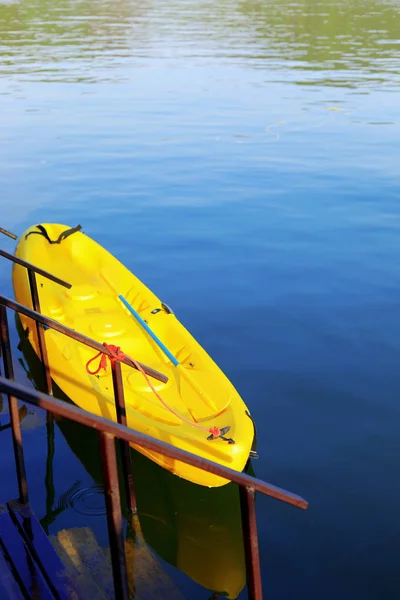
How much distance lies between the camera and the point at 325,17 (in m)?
50.1

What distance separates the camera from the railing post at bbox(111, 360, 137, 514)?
531cm

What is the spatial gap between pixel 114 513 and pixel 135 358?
441cm

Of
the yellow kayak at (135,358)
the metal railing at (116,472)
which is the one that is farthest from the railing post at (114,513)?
the yellow kayak at (135,358)

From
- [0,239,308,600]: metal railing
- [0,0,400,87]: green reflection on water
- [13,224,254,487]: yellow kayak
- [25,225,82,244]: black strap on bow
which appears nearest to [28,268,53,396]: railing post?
[13,224,254,487]: yellow kayak

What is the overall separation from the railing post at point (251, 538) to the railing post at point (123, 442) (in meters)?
1.83

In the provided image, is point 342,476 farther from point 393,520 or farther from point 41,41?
point 41,41

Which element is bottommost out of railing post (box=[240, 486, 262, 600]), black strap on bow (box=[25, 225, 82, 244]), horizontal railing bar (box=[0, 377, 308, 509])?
black strap on bow (box=[25, 225, 82, 244])

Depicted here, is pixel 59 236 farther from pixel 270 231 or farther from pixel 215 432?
pixel 215 432

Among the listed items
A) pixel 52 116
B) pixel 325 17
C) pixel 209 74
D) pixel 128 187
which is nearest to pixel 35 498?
pixel 128 187

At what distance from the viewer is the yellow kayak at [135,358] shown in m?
6.14

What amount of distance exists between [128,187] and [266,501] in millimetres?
11125

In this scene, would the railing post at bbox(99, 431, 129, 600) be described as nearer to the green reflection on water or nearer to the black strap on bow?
the black strap on bow

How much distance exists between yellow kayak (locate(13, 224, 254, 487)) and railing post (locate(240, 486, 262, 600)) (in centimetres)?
185

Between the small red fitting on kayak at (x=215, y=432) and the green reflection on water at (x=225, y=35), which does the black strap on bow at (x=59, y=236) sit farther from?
the green reflection on water at (x=225, y=35)
